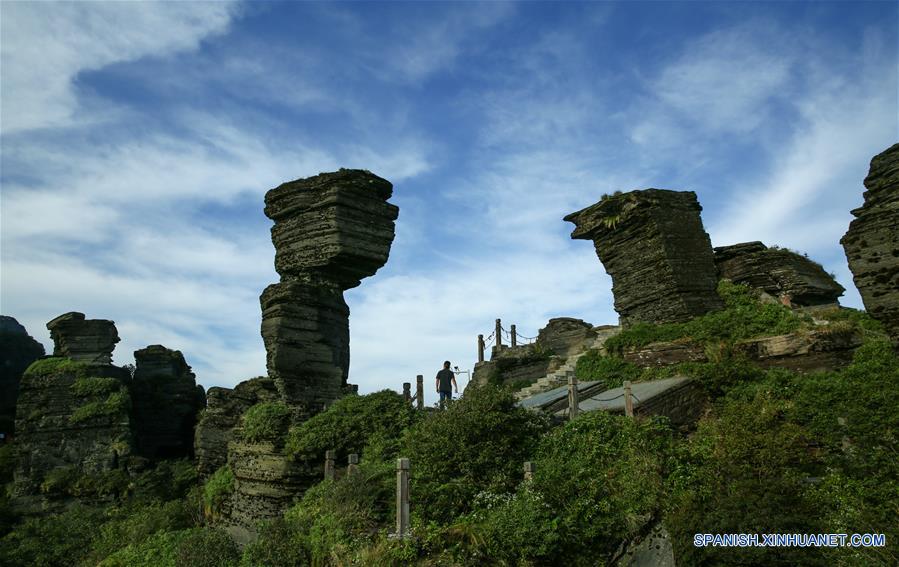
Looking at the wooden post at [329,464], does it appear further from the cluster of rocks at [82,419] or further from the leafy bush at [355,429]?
the cluster of rocks at [82,419]

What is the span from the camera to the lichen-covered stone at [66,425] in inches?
1116

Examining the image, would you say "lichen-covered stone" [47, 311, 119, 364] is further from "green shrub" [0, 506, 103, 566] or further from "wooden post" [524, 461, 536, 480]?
"wooden post" [524, 461, 536, 480]

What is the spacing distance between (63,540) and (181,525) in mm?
8252

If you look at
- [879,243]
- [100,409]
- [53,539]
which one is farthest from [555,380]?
[100,409]

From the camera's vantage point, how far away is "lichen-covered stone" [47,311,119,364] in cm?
3341

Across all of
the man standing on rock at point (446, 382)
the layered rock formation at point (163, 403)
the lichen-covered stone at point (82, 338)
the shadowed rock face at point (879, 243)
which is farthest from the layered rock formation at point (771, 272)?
the lichen-covered stone at point (82, 338)

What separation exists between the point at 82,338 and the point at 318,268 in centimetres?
2189

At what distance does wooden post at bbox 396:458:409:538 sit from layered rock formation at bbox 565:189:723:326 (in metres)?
13.3

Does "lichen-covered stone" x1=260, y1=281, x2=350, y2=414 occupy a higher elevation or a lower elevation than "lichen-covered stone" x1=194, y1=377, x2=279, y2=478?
higher

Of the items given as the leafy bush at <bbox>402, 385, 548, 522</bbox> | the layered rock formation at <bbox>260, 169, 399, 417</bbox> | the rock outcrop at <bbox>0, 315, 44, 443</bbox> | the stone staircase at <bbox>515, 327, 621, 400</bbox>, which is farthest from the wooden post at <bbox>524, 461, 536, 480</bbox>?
the rock outcrop at <bbox>0, 315, 44, 443</bbox>

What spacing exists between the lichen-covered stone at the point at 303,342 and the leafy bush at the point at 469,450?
6568mm

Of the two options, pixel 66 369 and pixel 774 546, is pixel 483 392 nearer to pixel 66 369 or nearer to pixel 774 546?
pixel 774 546

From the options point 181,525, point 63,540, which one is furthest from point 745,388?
point 63,540

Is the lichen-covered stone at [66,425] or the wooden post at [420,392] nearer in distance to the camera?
the wooden post at [420,392]
